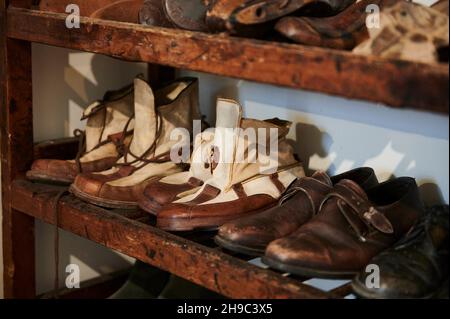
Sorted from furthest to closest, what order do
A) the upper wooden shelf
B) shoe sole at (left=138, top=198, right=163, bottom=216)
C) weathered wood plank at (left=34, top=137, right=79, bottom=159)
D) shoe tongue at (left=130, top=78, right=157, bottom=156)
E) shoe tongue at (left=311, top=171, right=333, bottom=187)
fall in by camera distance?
1. weathered wood plank at (left=34, top=137, right=79, bottom=159)
2. shoe tongue at (left=130, top=78, right=157, bottom=156)
3. shoe sole at (left=138, top=198, right=163, bottom=216)
4. shoe tongue at (left=311, top=171, right=333, bottom=187)
5. the upper wooden shelf

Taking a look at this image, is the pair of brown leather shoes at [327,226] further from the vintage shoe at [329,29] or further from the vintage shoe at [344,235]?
the vintage shoe at [329,29]

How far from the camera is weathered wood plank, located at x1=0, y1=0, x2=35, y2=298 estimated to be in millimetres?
1510

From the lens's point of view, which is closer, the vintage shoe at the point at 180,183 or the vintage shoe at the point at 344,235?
the vintage shoe at the point at 344,235

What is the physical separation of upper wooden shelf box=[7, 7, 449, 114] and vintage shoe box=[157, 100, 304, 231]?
0.69ft

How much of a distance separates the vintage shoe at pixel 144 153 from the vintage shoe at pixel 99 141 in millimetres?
62

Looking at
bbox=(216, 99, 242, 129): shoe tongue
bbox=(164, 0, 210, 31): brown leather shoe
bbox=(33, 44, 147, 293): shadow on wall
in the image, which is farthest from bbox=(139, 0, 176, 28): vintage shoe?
bbox=(33, 44, 147, 293): shadow on wall

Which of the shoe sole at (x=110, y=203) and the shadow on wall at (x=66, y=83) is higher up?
the shadow on wall at (x=66, y=83)

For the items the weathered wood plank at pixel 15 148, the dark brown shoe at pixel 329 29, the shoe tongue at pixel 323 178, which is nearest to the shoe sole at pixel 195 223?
the shoe tongue at pixel 323 178

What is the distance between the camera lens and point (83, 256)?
1857 millimetres

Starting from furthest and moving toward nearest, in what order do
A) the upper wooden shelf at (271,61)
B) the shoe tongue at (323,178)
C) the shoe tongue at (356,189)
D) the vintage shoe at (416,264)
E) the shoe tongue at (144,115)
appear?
the shoe tongue at (144,115) < the shoe tongue at (323,178) < the shoe tongue at (356,189) < the vintage shoe at (416,264) < the upper wooden shelf at (271,61)

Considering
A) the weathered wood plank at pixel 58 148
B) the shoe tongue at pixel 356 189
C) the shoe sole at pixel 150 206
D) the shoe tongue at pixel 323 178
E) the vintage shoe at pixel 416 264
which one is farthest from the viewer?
the weathered wood plank at pixel 58 148

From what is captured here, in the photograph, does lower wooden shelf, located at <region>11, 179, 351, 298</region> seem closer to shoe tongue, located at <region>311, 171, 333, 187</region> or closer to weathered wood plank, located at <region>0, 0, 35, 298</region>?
weathered wood plank, located at <region>0, 0, 35, 298</region>

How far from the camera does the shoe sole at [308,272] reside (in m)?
1.05
